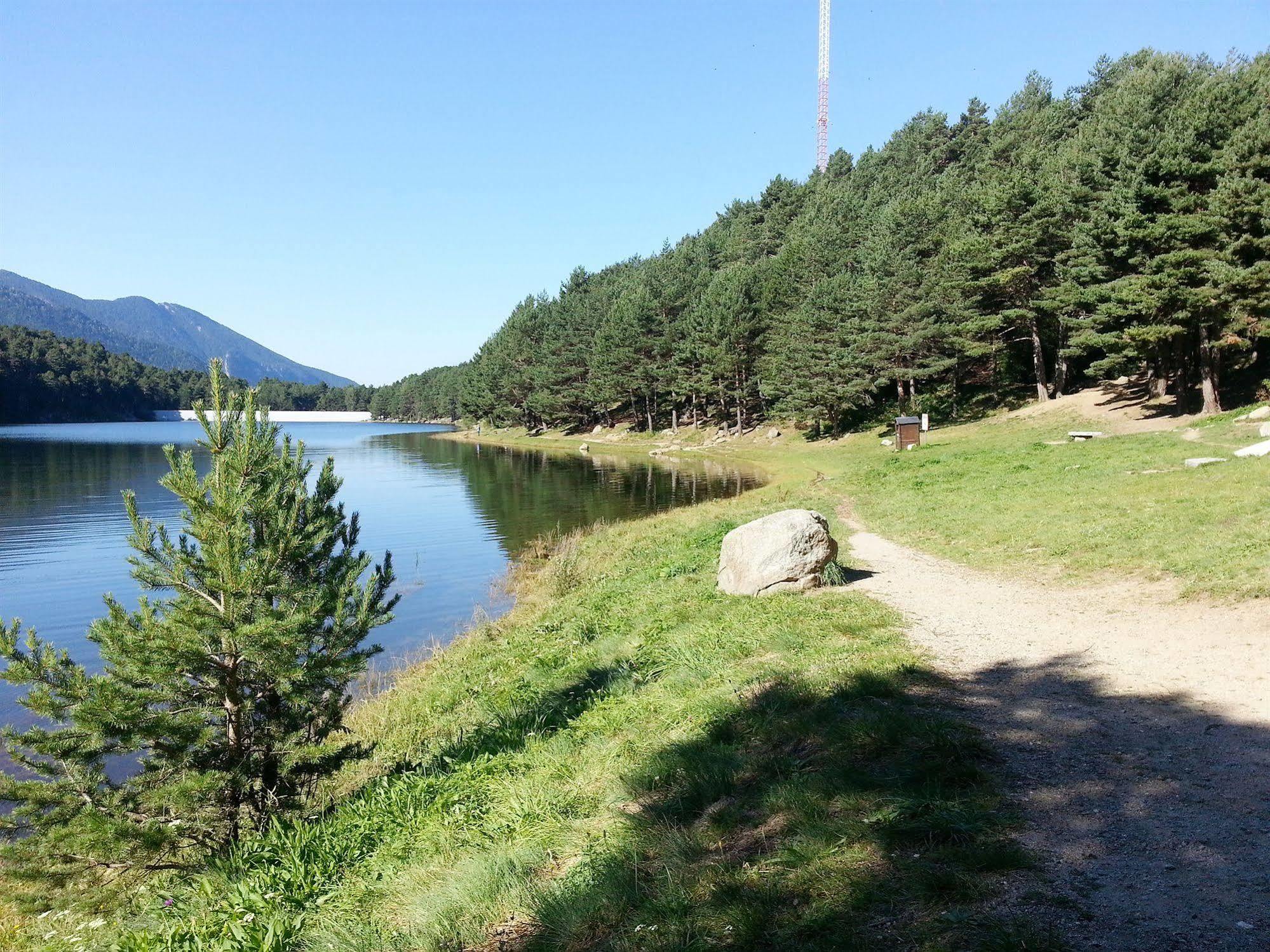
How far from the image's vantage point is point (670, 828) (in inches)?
233

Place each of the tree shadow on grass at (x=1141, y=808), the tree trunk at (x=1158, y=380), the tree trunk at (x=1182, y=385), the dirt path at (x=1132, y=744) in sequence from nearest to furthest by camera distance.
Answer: the tree shadow on grass at (x=1141, y=808)
the dirt path at (x=1132, y=744)
the tree trunk at (x=1182, y=385)
the tree trunk at (x=1158, y=380)

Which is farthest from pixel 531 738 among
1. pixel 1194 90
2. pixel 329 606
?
pixel 1194 90

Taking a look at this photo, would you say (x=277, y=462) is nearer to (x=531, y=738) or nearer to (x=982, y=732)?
(x=531, y=738)

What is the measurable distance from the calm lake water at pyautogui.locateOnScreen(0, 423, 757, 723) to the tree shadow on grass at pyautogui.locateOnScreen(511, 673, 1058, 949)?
13232 millimetres

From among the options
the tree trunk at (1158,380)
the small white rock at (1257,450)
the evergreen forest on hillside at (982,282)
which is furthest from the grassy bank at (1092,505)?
the evergreen forest on hillside at (982,282)

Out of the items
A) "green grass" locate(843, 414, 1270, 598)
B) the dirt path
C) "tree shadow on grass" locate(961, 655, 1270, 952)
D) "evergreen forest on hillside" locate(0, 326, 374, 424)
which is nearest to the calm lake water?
"green grass" locate(843, 414, 1270, 598)

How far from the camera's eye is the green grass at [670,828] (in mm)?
4609

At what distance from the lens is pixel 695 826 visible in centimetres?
585

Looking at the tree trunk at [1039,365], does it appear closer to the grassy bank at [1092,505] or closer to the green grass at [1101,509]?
the grassy bank at [1092,505]

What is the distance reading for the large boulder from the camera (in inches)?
520

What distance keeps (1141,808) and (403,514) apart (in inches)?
1531

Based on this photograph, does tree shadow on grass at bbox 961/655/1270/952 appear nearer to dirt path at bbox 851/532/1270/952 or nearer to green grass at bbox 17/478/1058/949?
dirt path at bbox 851/532/1270/952

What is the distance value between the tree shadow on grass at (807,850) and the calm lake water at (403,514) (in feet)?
43.4

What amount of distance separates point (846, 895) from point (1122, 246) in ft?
129
